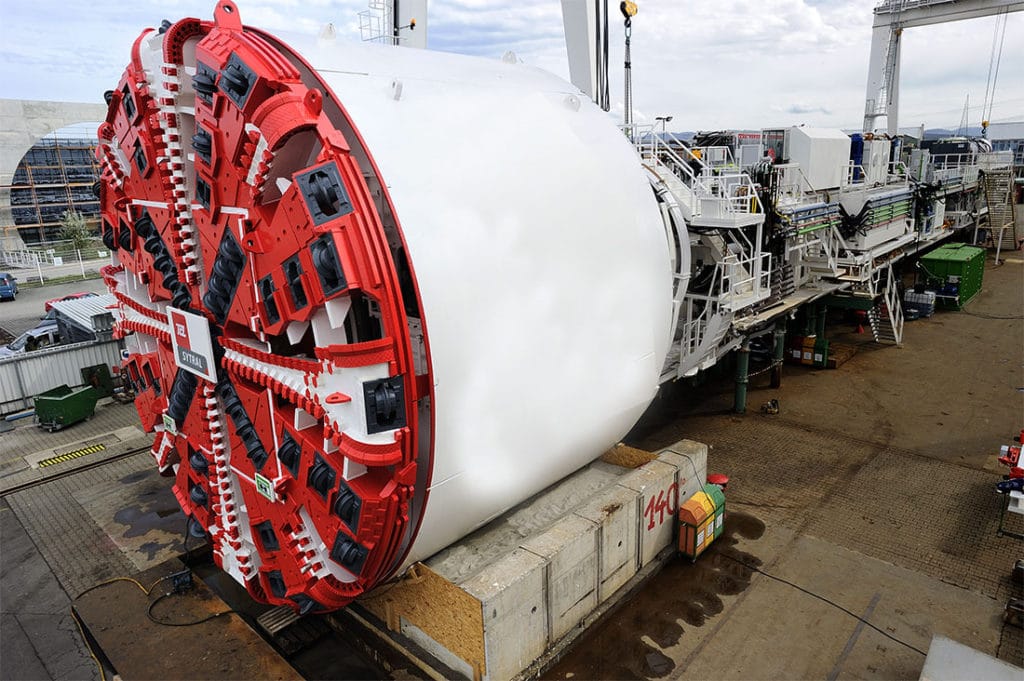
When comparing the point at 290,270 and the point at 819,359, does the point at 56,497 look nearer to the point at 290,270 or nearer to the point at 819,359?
the point at 290,270

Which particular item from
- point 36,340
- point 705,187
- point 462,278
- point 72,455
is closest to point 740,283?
point 705,187

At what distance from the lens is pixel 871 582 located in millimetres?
9625

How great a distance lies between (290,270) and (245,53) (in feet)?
6.64

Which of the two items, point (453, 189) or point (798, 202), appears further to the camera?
point (798, 202)

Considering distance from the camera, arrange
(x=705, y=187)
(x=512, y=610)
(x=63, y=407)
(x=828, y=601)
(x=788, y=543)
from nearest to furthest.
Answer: (x=512, y=610) → (x=828, y=601) → (x=788, y=543) → (x=705, y=187) → (x=63, y=407)

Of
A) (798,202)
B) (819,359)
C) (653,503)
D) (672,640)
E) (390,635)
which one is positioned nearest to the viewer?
(390,635)

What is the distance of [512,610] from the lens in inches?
283

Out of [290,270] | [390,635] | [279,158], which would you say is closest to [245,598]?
[390,635]

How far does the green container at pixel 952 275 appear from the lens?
25.4 meters

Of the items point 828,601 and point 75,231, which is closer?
point 828,601

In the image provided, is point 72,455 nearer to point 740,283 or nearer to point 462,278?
point 462,278

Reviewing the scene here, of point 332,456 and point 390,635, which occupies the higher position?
point 332,456

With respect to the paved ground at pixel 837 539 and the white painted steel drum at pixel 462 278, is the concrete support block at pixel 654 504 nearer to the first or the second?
the paved ground at pixel 837 539

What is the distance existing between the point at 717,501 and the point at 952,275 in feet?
69.4
